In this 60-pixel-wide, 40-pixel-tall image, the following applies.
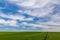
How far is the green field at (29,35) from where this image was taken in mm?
1529

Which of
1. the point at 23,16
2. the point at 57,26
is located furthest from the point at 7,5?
the point at 57,26

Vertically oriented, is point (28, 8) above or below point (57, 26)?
above

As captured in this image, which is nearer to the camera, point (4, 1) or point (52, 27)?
point (4, 1)

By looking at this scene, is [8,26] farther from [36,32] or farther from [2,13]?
[36,32]

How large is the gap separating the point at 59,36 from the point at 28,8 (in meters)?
0.55

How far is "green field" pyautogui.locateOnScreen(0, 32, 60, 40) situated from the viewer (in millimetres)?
1529

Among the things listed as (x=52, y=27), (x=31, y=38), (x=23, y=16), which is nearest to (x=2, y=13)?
(x=23, y=16)

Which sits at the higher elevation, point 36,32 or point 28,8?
point 28,8

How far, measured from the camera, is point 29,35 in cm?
156

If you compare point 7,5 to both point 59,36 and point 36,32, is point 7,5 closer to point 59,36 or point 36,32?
point 36,32

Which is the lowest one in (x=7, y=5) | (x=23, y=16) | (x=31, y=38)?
(x=31, y=38)

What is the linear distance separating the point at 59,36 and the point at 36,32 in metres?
0.31

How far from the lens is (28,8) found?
5.08 feet

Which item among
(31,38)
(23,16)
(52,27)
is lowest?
(31,38)
